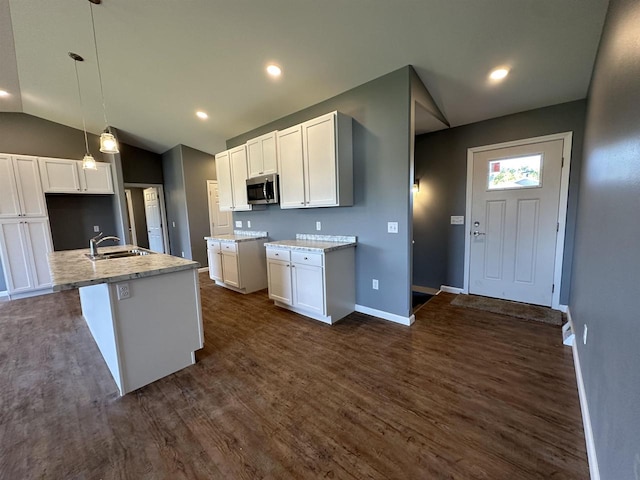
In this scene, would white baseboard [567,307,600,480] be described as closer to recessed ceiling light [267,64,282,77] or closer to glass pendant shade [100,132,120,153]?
recessed ceiling light [267,64,282,77]

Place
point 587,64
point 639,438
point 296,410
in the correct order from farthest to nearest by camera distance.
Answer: point 587,64, point 296,410, point 639,438

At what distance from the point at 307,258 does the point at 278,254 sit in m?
0.52

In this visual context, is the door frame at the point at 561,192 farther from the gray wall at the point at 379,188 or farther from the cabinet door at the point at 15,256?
the cabinet door at the point at 15,256

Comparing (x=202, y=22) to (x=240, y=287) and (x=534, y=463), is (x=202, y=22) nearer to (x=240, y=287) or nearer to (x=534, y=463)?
(x=240, y=287)

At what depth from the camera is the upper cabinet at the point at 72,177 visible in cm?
443

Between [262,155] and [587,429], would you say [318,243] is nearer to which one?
[262,155]

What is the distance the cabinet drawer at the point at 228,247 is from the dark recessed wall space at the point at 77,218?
298 cm

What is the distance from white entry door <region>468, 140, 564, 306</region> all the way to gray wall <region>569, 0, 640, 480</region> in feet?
5.26

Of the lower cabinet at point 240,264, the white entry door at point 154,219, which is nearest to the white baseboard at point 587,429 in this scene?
the lower cabinet at point 240,264

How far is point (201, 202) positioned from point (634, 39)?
6.28 meters

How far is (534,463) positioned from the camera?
1311 mm

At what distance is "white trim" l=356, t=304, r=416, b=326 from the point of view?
9.53ft

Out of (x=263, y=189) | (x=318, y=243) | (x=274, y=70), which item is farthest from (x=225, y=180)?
(x=318, y=243)

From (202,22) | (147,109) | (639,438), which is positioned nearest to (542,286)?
(639,438)
